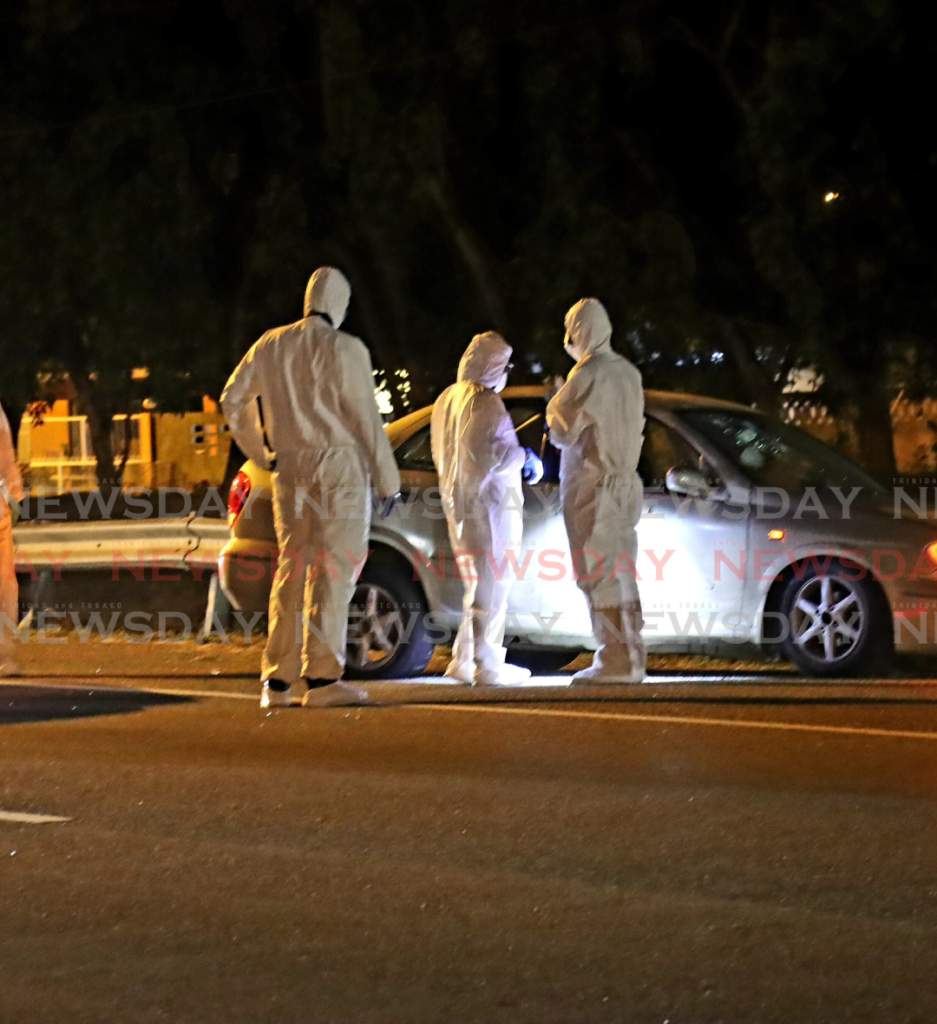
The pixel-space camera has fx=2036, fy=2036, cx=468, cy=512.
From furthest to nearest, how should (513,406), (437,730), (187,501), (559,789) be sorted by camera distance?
(187,501) < (513,406) < (437,730) < (559,789)

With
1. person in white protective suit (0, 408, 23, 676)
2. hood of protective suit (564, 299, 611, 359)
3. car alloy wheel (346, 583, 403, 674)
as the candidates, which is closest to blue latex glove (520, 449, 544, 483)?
hood of protective suit (564, 299, 611, 359)

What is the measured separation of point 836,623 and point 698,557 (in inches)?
30.8

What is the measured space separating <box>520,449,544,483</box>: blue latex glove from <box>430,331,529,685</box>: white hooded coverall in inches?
10.1

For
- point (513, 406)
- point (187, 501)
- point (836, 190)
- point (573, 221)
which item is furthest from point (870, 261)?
point (513, 406)

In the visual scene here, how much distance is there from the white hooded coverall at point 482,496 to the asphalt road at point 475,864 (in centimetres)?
103

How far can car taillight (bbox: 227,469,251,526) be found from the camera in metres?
11.0

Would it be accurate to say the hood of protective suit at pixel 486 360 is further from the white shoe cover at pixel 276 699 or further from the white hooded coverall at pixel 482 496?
the white shoe cover at pixel 276 699

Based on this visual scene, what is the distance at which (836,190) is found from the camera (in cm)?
1908

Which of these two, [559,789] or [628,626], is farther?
[628,626]

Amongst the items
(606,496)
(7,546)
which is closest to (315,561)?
(606,496)

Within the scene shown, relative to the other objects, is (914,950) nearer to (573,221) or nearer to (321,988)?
(321,988)

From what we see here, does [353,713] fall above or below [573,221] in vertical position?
below

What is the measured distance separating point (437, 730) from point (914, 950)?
399 centimetres

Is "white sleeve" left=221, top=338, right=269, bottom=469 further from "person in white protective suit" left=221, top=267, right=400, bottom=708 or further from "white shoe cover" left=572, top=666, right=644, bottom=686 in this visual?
"white shoe cover" left=572, top=666, right=644, bottom=686
